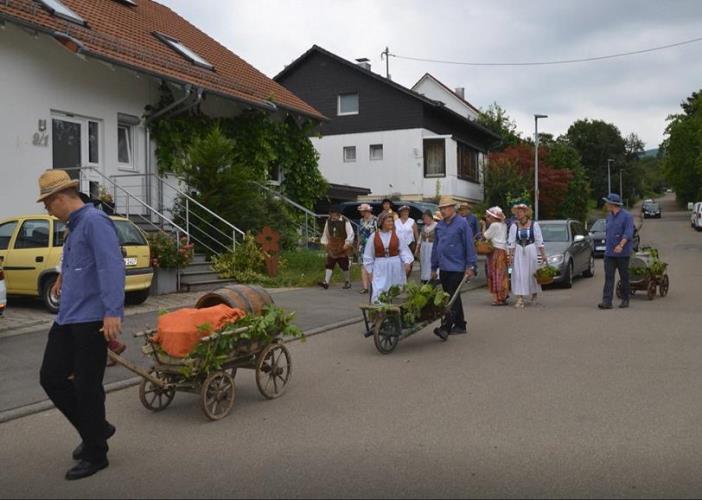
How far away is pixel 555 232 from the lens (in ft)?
60.6

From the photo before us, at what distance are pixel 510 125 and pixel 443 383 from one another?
5040 cm

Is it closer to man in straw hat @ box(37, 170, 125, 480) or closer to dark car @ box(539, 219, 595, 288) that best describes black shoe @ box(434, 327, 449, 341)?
man in straw hat @ box(37, 170, 125, 480)

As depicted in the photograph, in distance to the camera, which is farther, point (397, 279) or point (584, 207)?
point (584, 207)

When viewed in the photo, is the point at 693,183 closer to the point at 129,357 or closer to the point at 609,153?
the point at 609,153

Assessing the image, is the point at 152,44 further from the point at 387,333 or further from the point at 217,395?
the point at 217,395

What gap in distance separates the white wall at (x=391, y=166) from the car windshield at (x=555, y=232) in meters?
17.7

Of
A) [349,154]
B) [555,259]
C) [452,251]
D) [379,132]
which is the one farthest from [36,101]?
[349,154]

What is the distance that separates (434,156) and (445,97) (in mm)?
21766

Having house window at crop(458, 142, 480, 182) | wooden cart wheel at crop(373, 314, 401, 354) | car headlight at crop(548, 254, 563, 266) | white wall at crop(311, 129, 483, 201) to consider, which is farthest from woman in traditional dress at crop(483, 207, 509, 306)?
house window at crop(458, 142, 480, 182)

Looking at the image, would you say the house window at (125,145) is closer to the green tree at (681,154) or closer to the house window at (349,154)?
the house window at (349,154)

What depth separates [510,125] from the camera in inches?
2185

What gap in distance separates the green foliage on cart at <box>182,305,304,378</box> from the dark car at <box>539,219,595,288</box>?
11.1 m

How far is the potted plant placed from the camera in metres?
14.4

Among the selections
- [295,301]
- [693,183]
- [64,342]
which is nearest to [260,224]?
[295,301]
